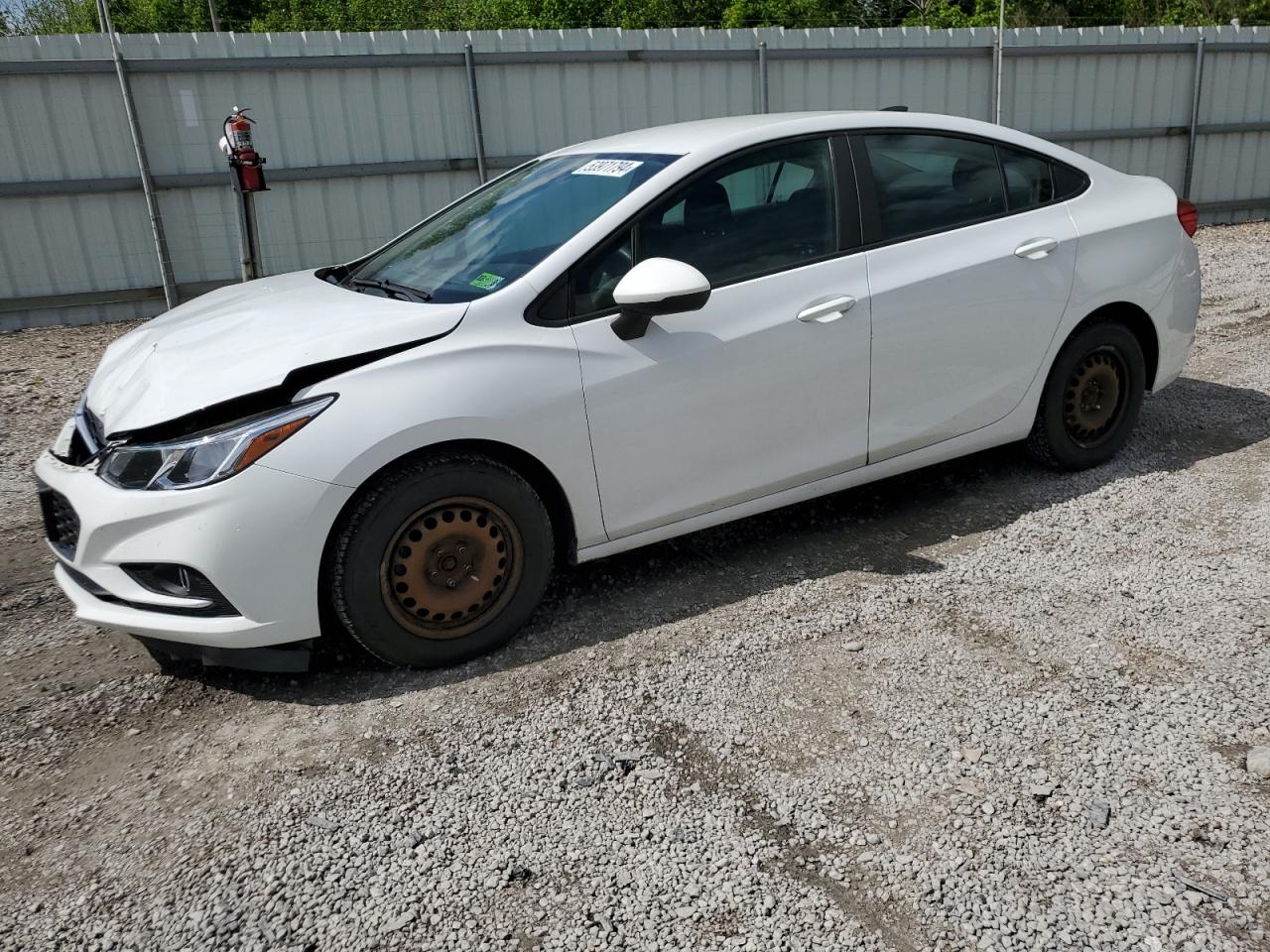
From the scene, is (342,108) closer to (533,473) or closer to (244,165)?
(244,165)

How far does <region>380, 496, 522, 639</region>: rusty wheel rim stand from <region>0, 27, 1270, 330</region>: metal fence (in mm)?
7802

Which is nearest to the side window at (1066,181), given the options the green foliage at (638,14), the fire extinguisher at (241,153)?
the fire extinguisher at (241,153)

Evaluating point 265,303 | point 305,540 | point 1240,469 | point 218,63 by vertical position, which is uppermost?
point 218,63

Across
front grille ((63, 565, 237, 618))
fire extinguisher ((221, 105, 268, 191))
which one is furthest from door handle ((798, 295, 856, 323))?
fire extinguisher ((221, 105, 268, 191))

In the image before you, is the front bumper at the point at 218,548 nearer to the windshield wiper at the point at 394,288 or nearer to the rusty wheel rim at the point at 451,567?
the rusty wheel rim at the point at 451,567

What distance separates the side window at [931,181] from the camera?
4.11 m

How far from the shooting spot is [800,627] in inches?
142

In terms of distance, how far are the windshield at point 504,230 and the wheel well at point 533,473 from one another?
1.77 feet

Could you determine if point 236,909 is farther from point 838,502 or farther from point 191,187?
point 191,187

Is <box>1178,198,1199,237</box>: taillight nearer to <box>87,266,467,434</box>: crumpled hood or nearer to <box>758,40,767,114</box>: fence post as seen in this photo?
<box>87,266,467,434</box>: crumpled hood

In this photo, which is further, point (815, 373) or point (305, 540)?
point (815, 373)

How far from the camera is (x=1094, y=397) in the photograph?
4.77m

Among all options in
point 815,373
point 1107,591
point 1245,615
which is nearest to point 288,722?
point 815,373

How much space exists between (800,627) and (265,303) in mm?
2300
